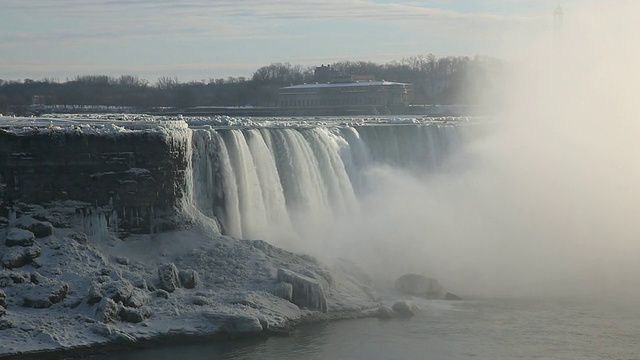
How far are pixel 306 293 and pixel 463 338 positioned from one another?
4.08 meters

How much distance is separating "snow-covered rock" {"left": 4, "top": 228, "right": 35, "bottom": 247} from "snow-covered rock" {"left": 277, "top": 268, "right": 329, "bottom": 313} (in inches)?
227

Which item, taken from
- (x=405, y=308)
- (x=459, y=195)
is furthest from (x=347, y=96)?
(x=405, y=308)

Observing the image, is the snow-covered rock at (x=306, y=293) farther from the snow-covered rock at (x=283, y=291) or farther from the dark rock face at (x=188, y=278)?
the dark rock face at (x=188, y=278)

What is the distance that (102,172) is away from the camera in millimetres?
27219

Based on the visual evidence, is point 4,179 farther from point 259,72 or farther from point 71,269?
point 259,72

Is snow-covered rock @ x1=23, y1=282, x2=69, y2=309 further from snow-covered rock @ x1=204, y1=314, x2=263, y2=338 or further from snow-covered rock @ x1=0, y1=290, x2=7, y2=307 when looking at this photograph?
snow-covered rock @ x1=204, y1=314, x2=263, y2=338

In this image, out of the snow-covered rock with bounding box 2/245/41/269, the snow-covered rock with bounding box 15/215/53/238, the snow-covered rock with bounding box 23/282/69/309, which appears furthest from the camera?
the snow-covered rock with bounding box 15/215/53/238

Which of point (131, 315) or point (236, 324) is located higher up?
point (131, 315)

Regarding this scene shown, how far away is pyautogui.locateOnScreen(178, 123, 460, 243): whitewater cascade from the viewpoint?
1222 inches

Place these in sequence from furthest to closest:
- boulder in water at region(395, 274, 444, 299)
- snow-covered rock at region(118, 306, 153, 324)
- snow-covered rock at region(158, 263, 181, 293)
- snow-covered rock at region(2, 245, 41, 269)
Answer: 1. boulder in water at region(395, 274, 444, 299)
2. snow-covered rock at region(158, 263, 181, 293)
3. snow-covered rock at region(2, 245, 41, 269)
4. snow-covered rock at region(118, 306, 153, 324)

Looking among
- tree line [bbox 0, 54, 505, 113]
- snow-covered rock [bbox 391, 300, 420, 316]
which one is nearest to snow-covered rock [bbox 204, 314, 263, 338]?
snow-covered rock [bbox 391, 300, 420, 316]

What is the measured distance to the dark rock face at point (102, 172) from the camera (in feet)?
86.2

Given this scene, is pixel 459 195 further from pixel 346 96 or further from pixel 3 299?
pixel 346 96

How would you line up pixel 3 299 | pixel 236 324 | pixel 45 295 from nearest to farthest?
pixel 3 299
pixel 45 295
pixel 236 324
